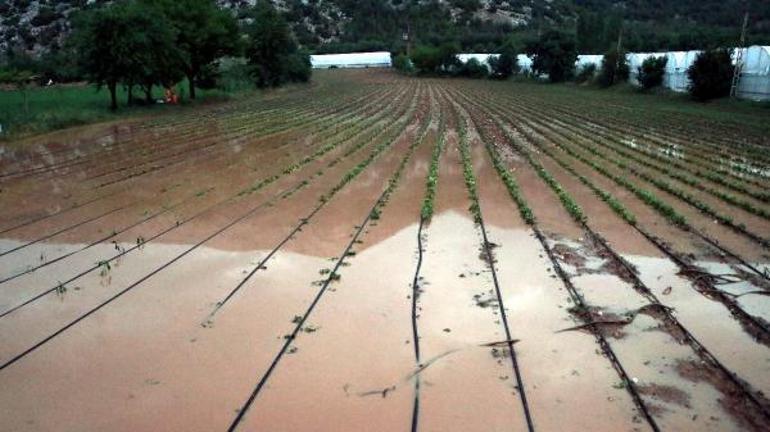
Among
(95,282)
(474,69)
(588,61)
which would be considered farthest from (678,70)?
(95,282)

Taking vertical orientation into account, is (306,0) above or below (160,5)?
above

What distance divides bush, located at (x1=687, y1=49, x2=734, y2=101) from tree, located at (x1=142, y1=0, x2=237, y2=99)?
26.0 m

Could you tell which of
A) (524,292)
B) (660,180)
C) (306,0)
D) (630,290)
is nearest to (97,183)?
(524,292)

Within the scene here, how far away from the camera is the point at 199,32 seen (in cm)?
3438

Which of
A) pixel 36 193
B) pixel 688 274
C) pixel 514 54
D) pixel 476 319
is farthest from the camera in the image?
pixel 514 54

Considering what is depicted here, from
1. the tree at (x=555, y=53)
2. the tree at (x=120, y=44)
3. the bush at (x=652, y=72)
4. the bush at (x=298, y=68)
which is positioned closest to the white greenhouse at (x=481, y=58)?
the tree at (x=555, y=53)

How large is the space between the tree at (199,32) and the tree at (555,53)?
29756mm

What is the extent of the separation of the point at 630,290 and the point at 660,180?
673 cm

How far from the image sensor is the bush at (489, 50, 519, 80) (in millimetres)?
63144

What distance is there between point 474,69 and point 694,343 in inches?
2542

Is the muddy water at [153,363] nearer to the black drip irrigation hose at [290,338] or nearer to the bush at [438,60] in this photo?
the black drip irrigation hose at [290,338]

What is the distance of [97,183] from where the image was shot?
13.4 m

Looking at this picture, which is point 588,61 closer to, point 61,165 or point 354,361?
point 61,165

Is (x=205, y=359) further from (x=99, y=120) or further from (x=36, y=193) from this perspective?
(x=99, y=120)
